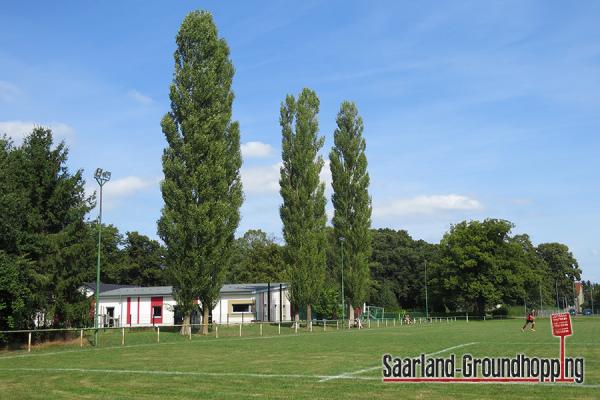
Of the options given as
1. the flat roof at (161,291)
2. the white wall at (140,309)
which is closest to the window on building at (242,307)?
the flat roof at (161,291)

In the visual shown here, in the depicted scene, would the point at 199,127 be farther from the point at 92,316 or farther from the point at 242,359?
the point at 242,359

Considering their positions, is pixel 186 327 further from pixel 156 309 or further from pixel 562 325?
pixel 562 325

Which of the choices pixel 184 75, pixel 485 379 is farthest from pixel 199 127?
pixel 485 379

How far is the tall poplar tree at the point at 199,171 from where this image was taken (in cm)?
3578

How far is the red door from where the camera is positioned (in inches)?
2218

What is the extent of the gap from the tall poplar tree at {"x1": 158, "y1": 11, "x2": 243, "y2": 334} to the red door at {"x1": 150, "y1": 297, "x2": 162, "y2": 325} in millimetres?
20023

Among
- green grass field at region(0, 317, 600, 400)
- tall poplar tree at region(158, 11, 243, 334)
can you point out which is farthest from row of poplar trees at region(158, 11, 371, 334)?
green grass field at region(0, 317, 600, 400)

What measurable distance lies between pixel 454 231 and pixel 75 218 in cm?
6486

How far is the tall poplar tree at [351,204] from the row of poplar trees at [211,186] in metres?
6.55

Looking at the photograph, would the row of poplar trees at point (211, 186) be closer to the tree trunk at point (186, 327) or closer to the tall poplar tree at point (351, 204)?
the tree trunk at point (186, 327)

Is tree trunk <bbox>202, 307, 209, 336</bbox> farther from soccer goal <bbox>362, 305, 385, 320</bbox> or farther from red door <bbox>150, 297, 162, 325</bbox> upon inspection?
soccer goal <bbox>362, 305, 385, 320</bbox>

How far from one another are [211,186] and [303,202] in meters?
13.7

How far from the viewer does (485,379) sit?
12.3m

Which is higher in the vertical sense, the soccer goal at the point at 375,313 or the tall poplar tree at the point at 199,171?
the tall poplar tree at the point at 199,171
